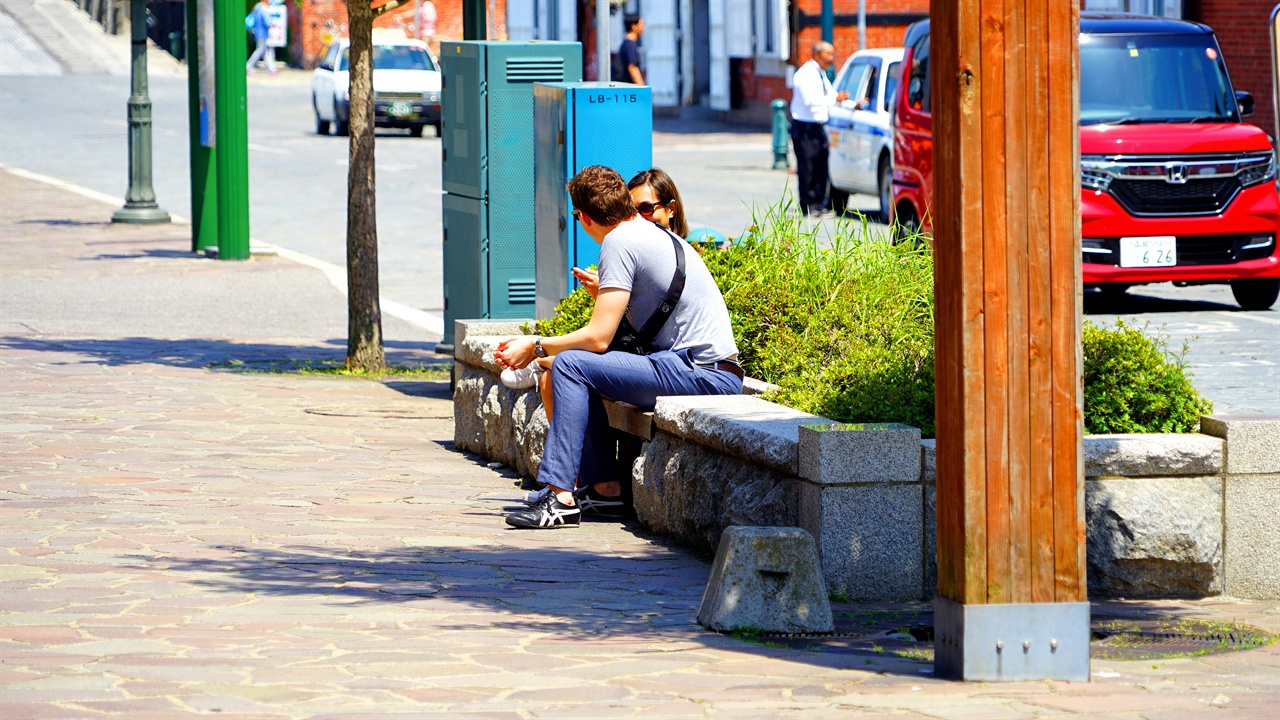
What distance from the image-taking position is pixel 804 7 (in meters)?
37.4

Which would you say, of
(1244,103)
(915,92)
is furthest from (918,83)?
(1244,103)

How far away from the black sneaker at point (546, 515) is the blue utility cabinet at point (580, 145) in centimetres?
236

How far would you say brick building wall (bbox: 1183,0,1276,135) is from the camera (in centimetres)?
2572

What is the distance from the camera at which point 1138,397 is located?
21.8ft

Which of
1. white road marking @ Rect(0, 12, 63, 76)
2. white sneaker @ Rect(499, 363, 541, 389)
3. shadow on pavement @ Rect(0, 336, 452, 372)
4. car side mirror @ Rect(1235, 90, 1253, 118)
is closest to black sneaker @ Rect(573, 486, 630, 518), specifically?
white sneaker @ Rect(499, 363, 541, 389)

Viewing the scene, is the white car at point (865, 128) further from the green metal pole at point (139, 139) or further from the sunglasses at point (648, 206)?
the sunglasses at point (648, 206)

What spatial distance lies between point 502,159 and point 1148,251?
5.39 m

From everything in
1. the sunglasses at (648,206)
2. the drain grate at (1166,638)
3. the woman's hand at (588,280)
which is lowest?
the drain grate at (1166,638)

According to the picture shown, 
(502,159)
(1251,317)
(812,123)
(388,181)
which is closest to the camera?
(502,159)

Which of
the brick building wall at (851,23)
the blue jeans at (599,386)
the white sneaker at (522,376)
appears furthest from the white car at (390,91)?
the blue jeans at (599,386)

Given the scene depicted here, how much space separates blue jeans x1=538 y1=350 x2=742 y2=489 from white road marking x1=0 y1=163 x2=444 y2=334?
6.39 m

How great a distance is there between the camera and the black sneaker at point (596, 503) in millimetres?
7801

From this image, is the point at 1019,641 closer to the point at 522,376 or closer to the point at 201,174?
the point at 522,376

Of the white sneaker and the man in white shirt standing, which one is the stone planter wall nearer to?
the white sneaker
